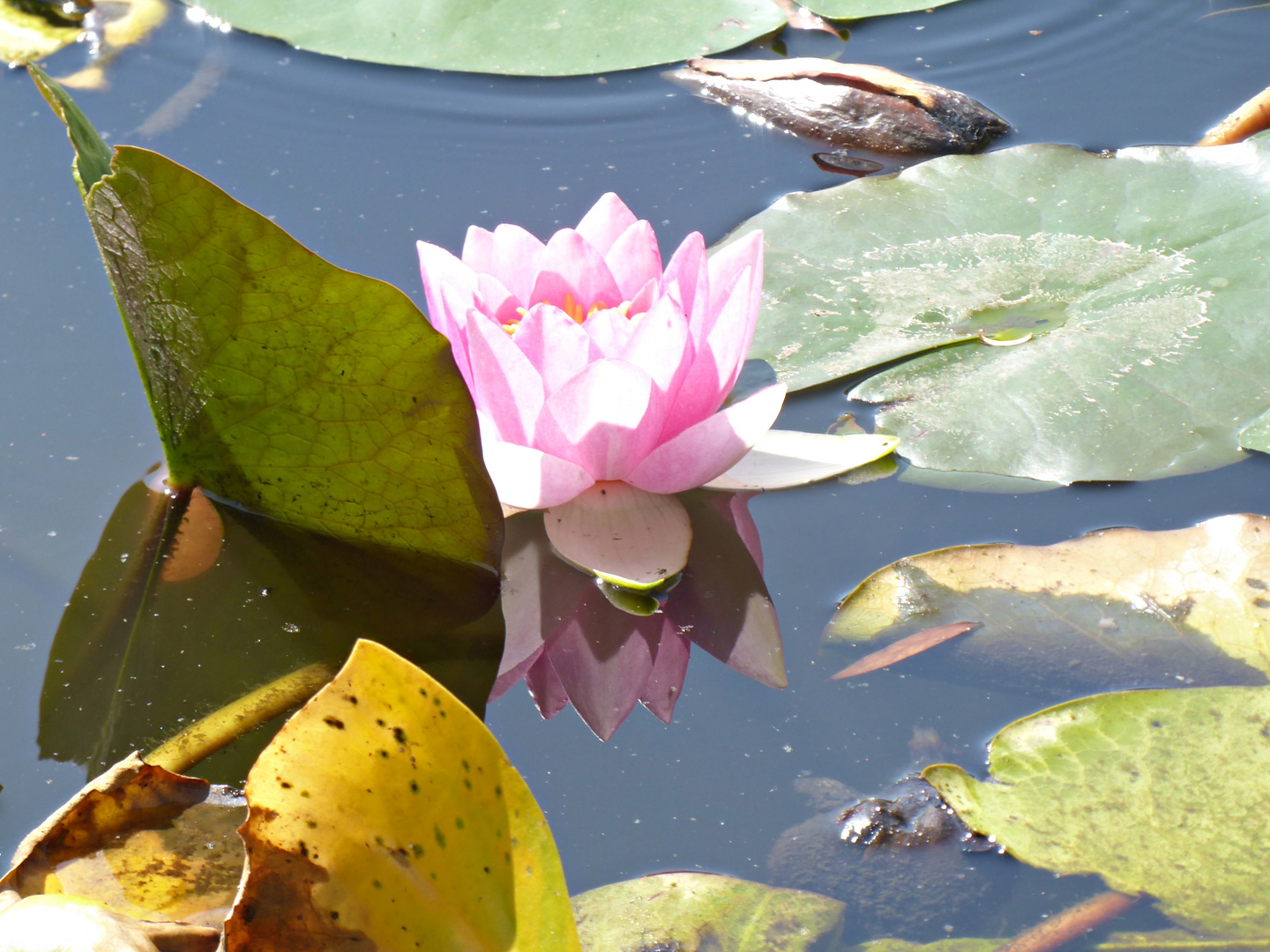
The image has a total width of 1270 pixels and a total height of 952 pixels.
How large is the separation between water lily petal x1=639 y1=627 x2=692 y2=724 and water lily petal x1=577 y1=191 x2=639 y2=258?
0.44 m

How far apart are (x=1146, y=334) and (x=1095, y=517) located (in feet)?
0.93

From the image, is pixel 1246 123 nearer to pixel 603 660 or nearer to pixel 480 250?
pixel 480 250

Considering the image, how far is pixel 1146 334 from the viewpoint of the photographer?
4.09 ft

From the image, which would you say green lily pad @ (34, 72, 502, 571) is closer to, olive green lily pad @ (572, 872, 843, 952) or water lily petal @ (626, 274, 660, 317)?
water lily petal @ (626, 274, 660, 317)

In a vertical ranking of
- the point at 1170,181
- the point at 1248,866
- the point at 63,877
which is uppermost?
the point at 1170,181

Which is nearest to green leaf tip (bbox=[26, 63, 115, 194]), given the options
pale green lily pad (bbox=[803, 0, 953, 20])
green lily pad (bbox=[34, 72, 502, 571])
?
green lily pad (bbox=[34, 72, 502, 571])

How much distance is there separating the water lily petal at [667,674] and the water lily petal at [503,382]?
0.80 feet

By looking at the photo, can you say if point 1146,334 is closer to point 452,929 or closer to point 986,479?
point 986,479

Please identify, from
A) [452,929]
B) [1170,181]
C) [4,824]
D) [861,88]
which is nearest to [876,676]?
[452,929]

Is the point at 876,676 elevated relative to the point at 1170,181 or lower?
lower

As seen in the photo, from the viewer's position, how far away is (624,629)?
1.04 m

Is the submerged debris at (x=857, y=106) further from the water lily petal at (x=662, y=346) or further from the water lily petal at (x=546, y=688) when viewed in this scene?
the water lily petal at (x=546, y=688)

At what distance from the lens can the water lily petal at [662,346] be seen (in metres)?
0.97

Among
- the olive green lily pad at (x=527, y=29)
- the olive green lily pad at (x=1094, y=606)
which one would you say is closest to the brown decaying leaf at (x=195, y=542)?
the olive green lily pad at (x=1094, y=606)
